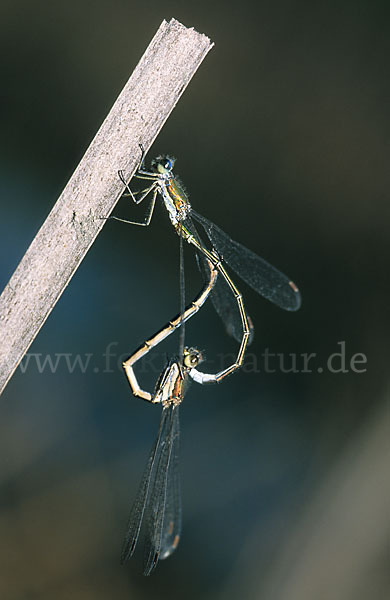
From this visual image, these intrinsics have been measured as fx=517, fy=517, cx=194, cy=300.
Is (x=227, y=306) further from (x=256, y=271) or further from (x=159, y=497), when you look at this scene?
(x=159, y=497)

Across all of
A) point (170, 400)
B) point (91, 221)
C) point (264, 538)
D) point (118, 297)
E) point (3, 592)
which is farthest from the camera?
point (118, 297)

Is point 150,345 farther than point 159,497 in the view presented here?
No

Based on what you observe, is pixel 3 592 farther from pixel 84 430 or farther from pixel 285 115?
pixel 285 115

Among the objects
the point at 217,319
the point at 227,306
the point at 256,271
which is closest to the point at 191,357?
the point at 227,306

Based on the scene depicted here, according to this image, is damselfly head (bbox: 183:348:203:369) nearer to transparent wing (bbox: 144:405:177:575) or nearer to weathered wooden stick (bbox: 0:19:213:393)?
transparent wing (bbox: 144:405:177:575)

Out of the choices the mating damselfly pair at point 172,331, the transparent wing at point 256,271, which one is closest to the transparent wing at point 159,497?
the mating damselfly pair at point 172,331

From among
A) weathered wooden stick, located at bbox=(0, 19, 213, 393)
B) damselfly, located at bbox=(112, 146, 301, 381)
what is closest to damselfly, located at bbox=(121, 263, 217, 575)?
damselfly, located at bbox=(112, 146, 301, 381)

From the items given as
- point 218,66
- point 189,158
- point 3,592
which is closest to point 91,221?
point 189,158
